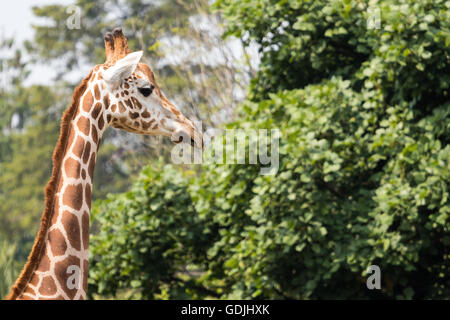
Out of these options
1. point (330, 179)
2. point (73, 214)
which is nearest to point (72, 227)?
point (73, 214)

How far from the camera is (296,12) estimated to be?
7156mm

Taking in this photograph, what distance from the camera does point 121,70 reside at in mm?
3533

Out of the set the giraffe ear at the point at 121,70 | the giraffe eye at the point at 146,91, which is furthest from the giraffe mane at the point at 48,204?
the giraffe eye at the point at 146,91

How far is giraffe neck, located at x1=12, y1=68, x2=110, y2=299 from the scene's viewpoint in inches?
124

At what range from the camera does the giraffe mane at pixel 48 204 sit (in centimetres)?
312

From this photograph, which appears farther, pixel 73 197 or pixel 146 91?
pixel 146 91

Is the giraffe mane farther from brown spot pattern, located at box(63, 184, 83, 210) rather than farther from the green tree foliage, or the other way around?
the green tree foliage

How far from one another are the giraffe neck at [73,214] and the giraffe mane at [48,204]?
13 millimetres

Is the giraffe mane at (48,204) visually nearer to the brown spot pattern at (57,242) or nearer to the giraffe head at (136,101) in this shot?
the brown spot pattern at (57,242)

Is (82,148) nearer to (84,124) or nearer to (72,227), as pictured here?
(84,124)

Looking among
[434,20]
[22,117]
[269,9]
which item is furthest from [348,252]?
[22,117]

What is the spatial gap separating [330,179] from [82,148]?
322 centimetres

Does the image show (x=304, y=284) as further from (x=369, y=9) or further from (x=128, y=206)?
(x=369, y=9)
